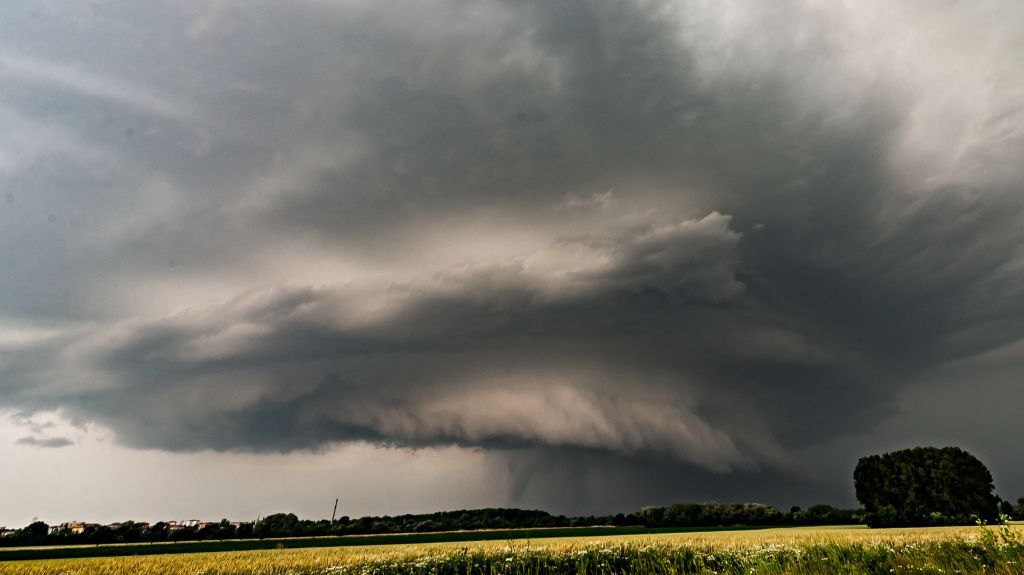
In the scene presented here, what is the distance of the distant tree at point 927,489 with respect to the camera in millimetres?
100125

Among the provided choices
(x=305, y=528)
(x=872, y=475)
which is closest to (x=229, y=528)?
(x=305, y=528)

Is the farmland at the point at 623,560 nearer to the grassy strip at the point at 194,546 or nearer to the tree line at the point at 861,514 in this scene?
the grassy strip at the point at 194,546

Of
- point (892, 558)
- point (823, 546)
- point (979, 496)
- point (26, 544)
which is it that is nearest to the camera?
point (892, 558)

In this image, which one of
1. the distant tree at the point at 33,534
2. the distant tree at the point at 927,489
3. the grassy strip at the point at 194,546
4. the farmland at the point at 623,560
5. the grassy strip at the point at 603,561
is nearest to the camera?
the grassy strip at the point at 603,561

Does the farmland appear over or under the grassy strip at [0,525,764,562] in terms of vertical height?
over

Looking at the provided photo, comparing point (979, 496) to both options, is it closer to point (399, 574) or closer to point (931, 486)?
point (931, 486)

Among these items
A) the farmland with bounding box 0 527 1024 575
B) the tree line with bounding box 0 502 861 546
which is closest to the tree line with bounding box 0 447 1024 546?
the tree line with bounding box 0 502 861 546

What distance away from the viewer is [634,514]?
557 feet

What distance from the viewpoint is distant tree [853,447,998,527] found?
100m

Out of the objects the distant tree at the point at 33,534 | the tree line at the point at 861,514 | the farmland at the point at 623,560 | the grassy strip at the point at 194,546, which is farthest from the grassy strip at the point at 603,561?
the distant tree at the point at 33,534

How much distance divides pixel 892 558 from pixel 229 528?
463 ft

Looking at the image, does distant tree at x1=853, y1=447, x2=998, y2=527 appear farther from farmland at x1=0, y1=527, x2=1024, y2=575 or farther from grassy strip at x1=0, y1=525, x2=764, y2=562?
farmland at x1=0, y1=527, x2=1024, y2=575

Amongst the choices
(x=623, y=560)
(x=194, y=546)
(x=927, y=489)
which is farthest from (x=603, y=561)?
(x=927, y=489)

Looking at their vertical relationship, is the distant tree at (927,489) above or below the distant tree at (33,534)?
above
